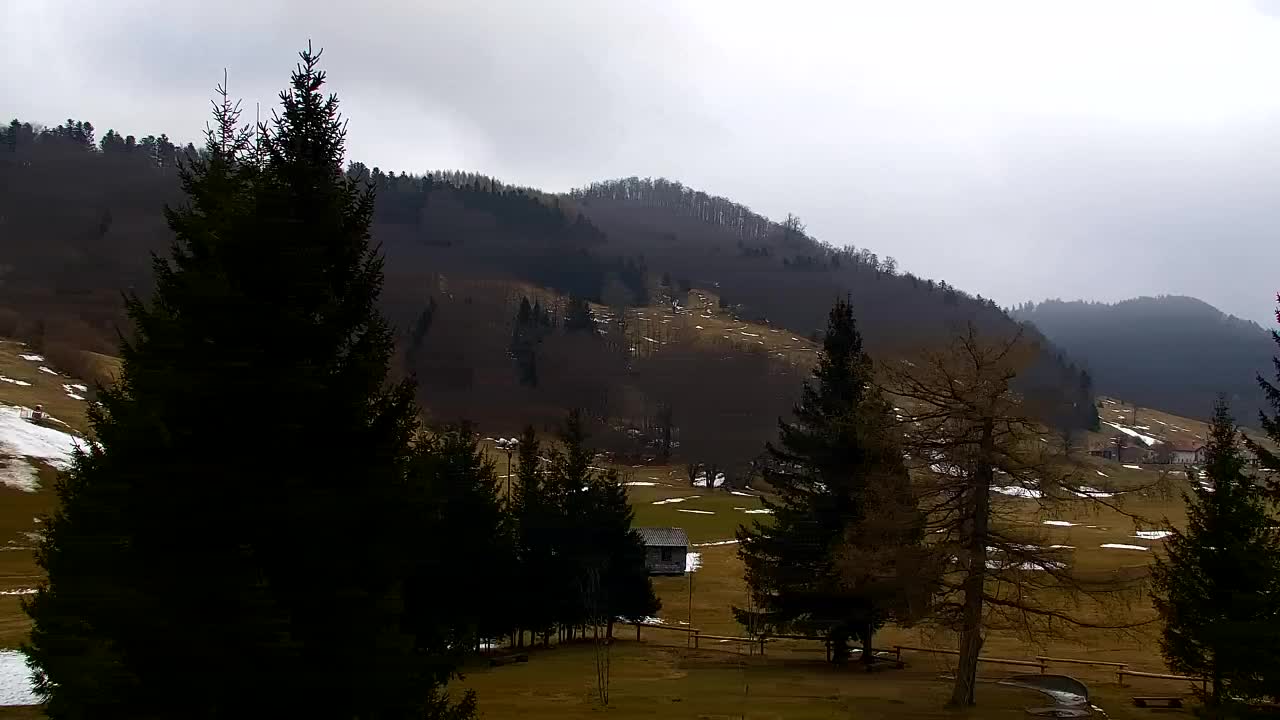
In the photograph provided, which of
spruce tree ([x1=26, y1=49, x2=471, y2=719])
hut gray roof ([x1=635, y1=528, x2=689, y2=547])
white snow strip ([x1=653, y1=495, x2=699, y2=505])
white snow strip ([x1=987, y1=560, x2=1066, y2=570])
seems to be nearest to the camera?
spruce tree ([x1=26, y1=49, x2=471, y2=719])

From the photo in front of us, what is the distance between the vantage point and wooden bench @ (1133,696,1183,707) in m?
26.8

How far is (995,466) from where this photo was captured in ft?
76.2

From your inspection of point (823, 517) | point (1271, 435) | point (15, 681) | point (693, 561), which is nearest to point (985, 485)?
point (1271, 435)

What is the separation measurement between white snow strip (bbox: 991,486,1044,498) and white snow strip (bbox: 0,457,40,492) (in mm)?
86225

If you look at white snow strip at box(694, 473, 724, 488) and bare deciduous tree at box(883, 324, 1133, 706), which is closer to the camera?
bare deciduous tree at box(883, 324, 1133, 706)

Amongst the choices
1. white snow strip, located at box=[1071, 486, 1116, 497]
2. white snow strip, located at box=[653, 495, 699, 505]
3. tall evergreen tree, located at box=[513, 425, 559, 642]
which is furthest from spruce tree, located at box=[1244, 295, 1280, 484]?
white snow strip, located at box=[653, 495, 699, 505]

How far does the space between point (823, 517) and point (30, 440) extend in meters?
88.6

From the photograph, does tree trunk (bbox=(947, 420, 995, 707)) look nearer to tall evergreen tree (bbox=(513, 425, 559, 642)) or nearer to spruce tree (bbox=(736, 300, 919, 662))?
spruce tree (bbox=(736, 300, 919, 662))

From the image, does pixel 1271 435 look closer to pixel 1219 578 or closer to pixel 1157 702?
pixel 1219 578

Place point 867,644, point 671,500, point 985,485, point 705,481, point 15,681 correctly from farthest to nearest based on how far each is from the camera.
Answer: point 705,481 < point 671,500 < point 867,644 < point 15,681 < point 985,485

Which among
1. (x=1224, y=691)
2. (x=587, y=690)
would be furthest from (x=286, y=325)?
(x=1224, y=691)

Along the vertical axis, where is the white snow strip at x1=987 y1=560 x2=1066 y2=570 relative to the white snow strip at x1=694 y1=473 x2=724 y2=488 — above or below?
below

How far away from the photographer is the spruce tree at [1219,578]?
21.1m

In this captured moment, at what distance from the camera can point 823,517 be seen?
111 ft
